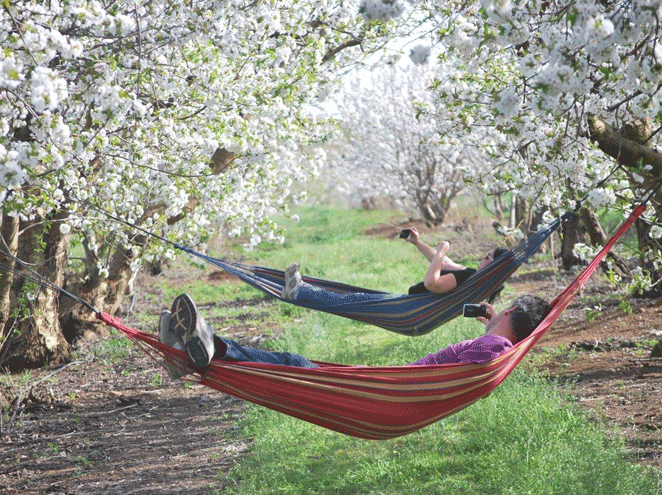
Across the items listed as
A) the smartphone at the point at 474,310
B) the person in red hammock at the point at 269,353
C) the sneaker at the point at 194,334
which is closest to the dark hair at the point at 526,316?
the person in red hammock at the point at 269,353

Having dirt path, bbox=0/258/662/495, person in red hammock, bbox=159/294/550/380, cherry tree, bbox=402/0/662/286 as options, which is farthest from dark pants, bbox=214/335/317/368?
cherry tree, bbox=402/0/662/286

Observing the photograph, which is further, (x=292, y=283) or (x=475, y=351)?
(x=292, y=283)

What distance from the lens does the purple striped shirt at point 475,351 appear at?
313 cm

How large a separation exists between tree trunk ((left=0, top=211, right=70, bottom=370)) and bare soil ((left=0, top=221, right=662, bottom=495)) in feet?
0.51

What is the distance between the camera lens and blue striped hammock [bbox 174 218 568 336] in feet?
12.5

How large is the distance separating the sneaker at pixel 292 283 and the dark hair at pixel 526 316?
46.2 inches

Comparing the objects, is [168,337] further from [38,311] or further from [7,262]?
[38,311]

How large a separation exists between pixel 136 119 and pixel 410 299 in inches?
81.5

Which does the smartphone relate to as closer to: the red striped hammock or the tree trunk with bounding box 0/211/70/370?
the red striped hammock

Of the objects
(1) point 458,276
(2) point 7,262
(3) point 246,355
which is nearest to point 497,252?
(1) point 458,276

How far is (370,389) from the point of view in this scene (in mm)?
2943

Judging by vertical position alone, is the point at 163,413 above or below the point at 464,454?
below

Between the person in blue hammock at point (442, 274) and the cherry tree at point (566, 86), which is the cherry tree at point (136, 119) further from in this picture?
the person in blue hammock at point (442, 274)

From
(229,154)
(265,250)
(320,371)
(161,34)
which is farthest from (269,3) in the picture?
(265,250)
